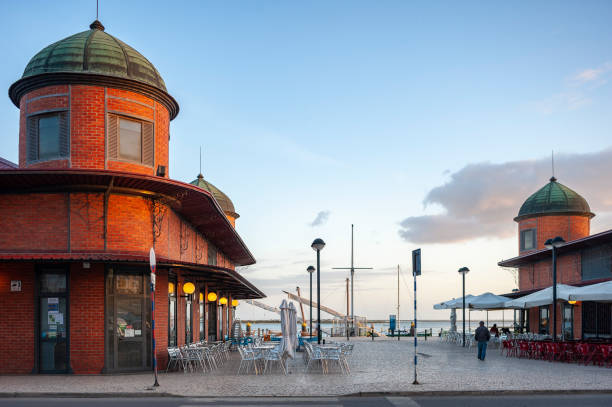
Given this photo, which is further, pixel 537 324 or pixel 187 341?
pixel 537 324

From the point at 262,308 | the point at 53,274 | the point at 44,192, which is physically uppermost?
the point at 44,192

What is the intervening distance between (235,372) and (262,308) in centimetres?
5590

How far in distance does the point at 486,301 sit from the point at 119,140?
77.8ft

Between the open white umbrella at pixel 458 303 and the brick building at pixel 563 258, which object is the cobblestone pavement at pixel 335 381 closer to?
the brick building at pixel 563 258

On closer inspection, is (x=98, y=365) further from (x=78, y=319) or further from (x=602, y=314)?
(x=602, y=314)

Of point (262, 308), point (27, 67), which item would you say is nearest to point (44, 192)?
point (27, 67)

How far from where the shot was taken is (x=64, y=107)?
1888cm

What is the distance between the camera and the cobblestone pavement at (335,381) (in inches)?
566

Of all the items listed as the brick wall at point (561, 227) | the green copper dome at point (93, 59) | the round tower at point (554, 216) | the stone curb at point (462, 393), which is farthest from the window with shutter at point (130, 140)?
the round tower at point (554, 216)

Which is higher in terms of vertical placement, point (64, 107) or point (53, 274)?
point (64, 107)

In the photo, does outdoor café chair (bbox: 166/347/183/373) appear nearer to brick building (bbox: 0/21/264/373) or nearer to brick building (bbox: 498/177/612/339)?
brick building (bbox: 0/21/264/373)

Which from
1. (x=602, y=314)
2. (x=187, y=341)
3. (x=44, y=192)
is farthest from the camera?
(x=602, y=314)

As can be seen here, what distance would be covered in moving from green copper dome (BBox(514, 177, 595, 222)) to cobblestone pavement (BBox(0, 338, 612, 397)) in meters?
23.1

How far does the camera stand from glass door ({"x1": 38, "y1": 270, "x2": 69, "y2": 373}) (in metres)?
17.6
